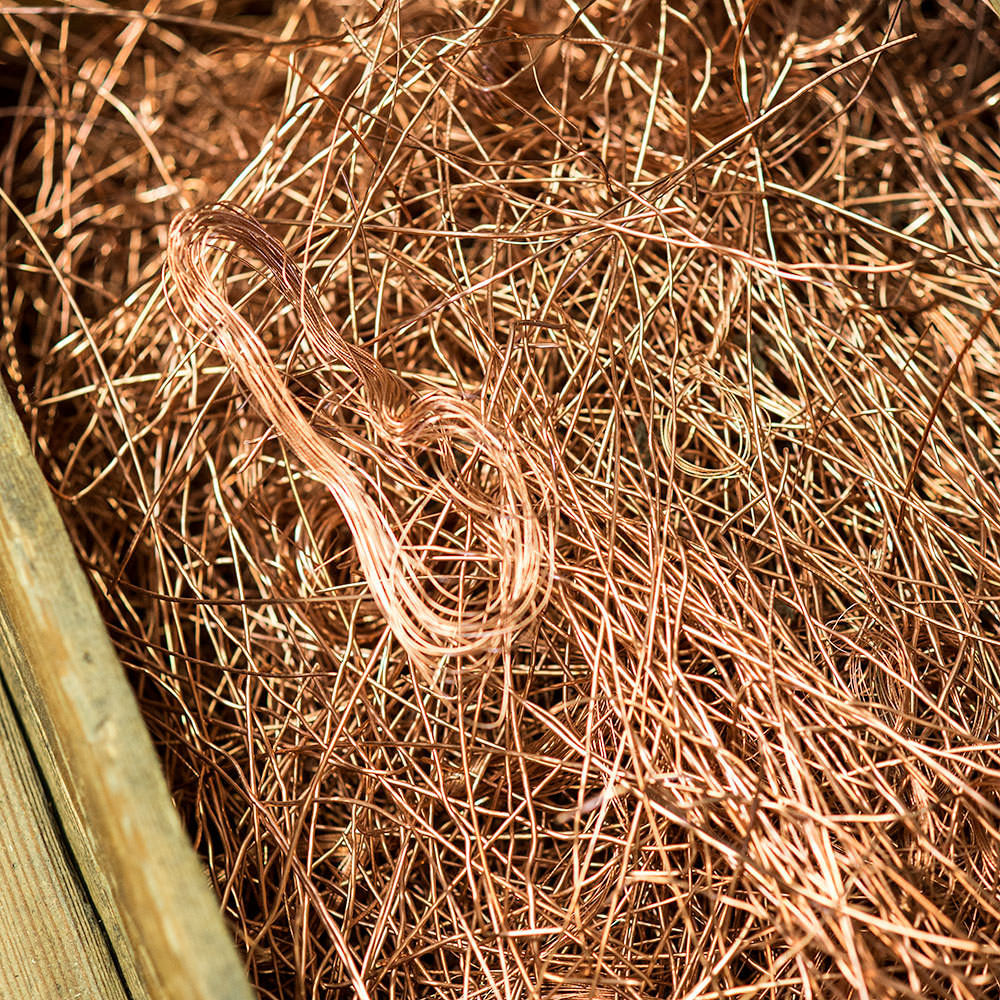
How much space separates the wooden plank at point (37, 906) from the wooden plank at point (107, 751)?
0.20ft

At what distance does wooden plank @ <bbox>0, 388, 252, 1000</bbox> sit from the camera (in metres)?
0.43

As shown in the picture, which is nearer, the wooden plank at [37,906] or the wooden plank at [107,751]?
the wooden plank at [107,751]

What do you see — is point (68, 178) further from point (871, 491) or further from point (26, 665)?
point (871, 491)

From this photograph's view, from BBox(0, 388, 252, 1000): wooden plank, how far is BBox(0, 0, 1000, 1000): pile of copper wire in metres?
0.15

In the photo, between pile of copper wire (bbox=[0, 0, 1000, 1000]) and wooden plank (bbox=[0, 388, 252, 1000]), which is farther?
pile of copper wire (bbox=[0, 0, 1000, 1000])

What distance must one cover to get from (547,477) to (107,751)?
12.8 inches

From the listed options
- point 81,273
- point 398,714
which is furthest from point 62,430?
point 398,714

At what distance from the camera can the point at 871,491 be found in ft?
2.48

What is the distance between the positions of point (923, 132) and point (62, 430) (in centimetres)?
90

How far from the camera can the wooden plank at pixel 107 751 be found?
43 cm

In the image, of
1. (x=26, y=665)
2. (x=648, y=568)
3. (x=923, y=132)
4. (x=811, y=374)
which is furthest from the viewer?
(x=923, y=132)

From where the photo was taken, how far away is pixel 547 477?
638 millimetres

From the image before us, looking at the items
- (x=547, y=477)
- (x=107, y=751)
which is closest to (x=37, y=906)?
(x=107, y=751)

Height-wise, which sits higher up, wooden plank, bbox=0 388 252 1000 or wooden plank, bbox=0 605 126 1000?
wooden plank, bbox=0 388 252 1000
